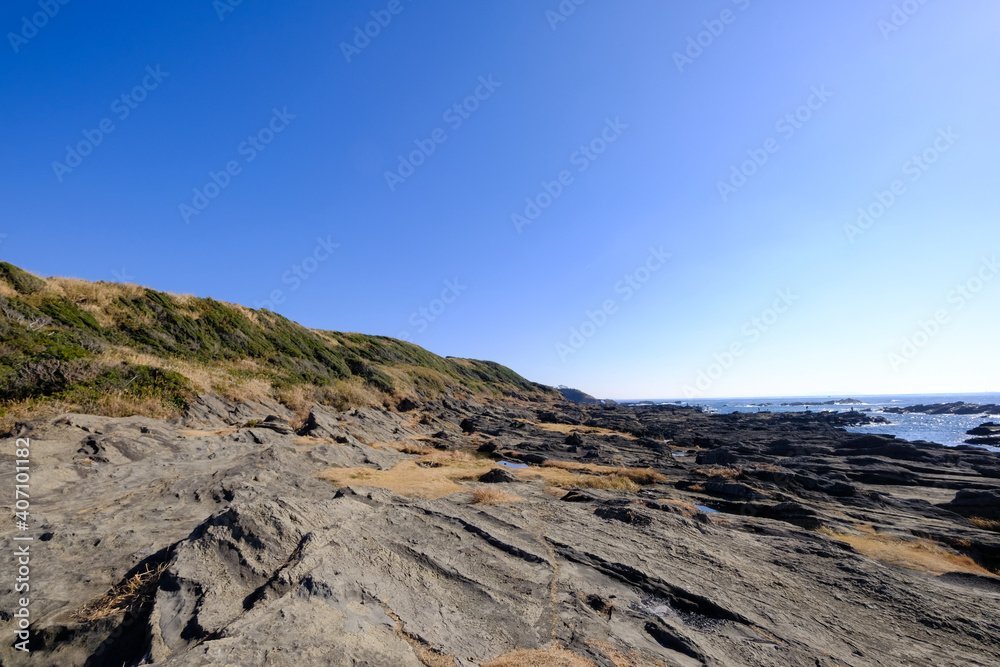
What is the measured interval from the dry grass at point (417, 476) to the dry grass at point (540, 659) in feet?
28.4

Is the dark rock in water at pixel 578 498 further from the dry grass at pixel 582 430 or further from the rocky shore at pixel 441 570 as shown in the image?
the dry grass at pixel 582 430

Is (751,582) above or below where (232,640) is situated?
above

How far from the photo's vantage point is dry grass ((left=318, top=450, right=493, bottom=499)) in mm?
15620

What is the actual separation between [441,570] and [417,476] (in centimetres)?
1164

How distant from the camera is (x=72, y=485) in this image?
11414 millimetres

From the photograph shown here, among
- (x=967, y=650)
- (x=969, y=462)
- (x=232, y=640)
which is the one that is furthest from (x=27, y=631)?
(x=969, y=462)

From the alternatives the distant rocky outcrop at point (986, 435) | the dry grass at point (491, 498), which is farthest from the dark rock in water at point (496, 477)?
the distant rocky outcrop at point (986, 435)

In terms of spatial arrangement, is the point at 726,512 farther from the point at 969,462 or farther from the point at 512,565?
the point at 969,462

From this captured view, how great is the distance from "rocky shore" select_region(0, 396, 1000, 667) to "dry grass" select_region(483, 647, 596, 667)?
0.16ft

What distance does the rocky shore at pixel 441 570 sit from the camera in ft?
17.8

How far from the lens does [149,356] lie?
26.6 metres

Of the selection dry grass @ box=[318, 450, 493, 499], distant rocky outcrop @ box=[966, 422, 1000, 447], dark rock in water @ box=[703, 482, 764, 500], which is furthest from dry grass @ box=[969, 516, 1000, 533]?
distant rocky outcrop @ box=[966, 422, 1000, 447]

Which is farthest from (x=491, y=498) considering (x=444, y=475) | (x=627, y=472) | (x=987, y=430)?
(x=987, y=430)

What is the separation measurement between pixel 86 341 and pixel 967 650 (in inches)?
1449
